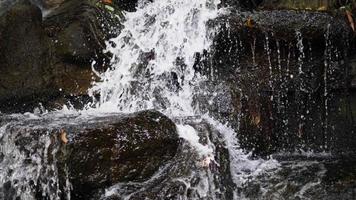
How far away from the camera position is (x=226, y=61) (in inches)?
271

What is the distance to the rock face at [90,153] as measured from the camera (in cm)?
455

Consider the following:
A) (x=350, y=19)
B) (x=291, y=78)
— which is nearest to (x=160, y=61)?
(x=291, y=78)

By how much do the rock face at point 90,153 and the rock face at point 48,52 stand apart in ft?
7.23

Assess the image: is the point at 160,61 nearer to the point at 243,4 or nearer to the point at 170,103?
the point at 170,103

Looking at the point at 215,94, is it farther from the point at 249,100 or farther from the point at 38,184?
the point at 38,184

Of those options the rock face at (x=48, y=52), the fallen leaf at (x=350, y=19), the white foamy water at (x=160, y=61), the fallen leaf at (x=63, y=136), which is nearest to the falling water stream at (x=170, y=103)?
the white foamy water at (x=160, y=61)

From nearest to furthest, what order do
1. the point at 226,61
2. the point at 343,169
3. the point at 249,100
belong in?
the point at 343,169 → the point at 249,100 → the point at 226,61

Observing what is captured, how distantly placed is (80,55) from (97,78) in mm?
431

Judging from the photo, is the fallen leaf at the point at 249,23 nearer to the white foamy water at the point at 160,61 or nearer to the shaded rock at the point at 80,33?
the white foamy water at the point at 160,61

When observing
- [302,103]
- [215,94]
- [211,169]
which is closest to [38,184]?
[211,169]

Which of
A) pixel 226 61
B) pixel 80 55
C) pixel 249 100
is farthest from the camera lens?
pixel 80 55

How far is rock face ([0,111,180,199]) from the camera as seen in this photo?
455 cm

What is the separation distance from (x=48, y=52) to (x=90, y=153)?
3.27 m

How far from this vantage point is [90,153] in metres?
4.55
